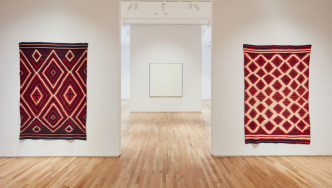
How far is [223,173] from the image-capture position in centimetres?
373

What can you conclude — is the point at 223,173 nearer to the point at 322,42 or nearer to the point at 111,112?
the point at 111,112

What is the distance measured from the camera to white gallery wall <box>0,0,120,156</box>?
451cm

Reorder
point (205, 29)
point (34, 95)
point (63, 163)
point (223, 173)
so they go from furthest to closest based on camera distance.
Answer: point (205, 29)
point (34, 95)
point (63, 163)
point (223, 173)

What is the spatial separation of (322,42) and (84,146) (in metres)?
4.39

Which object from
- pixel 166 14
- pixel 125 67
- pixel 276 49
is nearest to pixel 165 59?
pixel 166 14

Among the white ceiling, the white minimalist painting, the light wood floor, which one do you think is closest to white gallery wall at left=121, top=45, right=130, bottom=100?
the white minimalist painting

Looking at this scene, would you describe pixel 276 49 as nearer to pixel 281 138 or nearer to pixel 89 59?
pixel 281 138

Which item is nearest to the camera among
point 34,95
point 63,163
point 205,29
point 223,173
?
point 223,173

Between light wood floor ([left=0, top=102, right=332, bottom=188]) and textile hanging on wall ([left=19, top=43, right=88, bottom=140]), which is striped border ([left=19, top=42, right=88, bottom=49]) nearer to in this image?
textile hanging on wall ([left=19, top=43, right=88, bottom=140])

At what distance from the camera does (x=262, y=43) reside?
460 cm

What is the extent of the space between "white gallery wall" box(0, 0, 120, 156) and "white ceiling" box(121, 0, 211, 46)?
3.89 meters

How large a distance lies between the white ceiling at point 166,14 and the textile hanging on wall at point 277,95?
424 cm

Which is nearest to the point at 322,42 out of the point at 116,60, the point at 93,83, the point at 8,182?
the point at 116,60

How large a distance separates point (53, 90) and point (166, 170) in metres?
2.31
